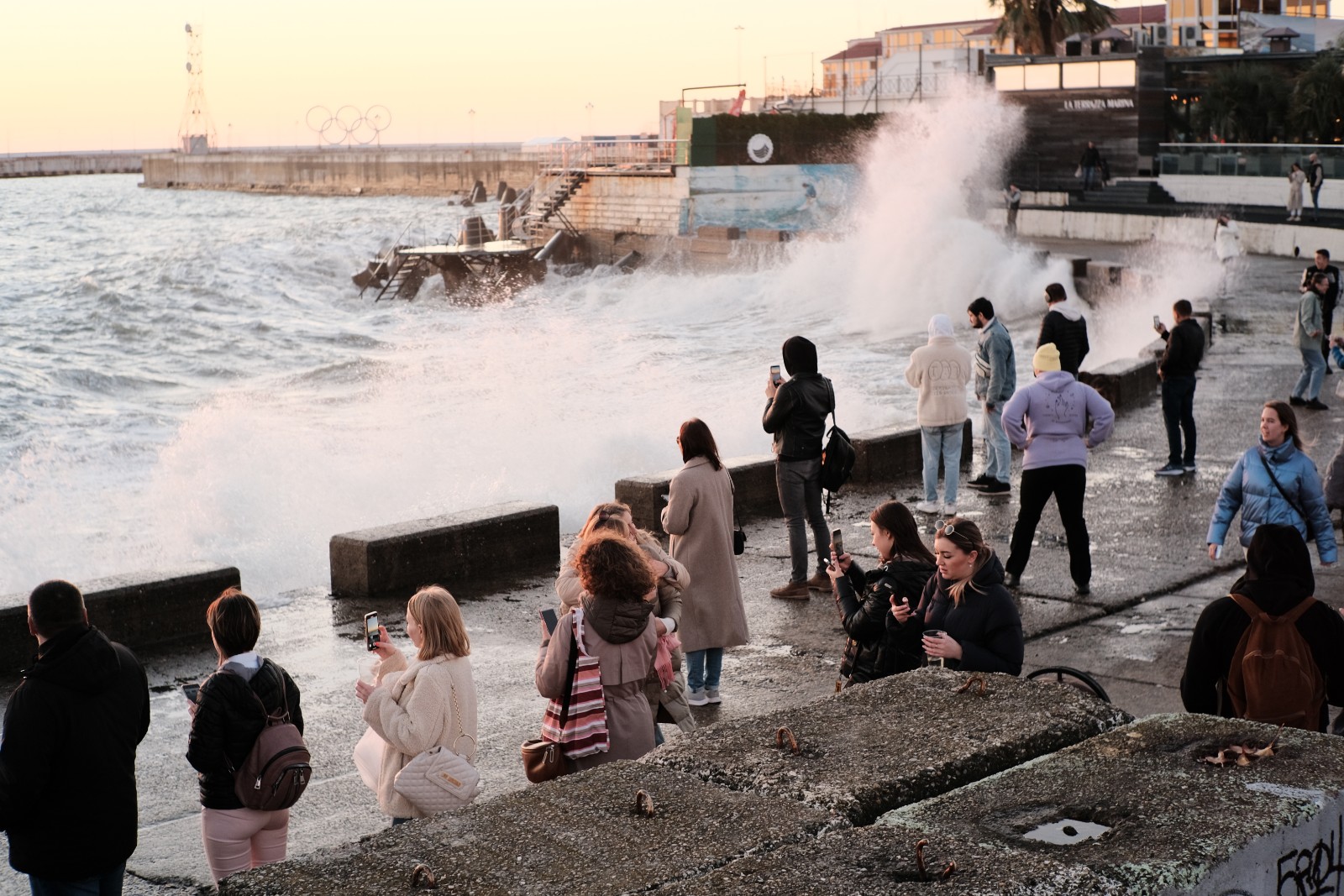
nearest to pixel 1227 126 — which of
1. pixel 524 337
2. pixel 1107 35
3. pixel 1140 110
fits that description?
pixel 1140 110

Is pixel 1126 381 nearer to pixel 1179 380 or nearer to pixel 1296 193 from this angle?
pixel 1179 380

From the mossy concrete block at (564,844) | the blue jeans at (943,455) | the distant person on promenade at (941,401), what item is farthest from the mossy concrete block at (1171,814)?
the blue jeans at (943,455)

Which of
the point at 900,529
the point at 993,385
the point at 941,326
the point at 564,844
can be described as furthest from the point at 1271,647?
the point at 993,385

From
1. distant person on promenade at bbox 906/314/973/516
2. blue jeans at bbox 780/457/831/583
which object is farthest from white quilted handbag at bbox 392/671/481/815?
distant person on promenade at bbox 906/314/973/516

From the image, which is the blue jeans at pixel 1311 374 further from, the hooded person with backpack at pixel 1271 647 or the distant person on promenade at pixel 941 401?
the hooded person with backpack at pixel 1271 647

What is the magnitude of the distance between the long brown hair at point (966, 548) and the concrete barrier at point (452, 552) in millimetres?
4969

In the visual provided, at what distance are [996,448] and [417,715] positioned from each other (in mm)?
8370

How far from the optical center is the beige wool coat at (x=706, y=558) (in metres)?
7.05

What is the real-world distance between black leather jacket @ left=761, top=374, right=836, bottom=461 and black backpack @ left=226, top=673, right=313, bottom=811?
15.7 feet

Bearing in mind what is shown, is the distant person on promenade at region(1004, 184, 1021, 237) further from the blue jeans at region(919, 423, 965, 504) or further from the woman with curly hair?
the woman with curly hair

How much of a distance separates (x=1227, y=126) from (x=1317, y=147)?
605 inches

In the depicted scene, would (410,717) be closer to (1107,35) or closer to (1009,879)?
(1009,879)

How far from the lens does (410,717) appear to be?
14.8 feet

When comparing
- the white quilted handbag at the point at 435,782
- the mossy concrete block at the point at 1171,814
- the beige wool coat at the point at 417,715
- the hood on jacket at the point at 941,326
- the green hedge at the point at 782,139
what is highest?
the green hedge at the point at 782,139
